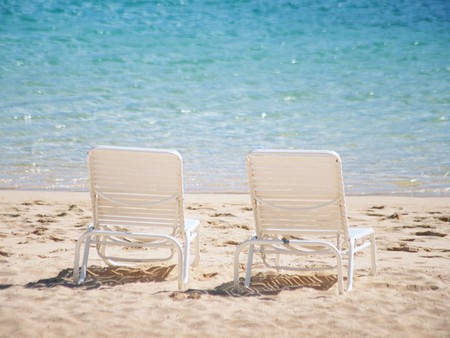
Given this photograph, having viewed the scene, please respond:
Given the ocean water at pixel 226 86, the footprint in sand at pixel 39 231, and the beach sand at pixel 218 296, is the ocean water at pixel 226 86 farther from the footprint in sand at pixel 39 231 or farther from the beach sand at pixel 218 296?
the beach sand at pixel 218 296

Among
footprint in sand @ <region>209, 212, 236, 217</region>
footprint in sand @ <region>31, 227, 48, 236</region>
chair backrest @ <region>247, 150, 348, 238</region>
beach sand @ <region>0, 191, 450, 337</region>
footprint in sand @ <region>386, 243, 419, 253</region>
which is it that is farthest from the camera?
footprint in sand @ <region>209, 212, 236, 217</region>

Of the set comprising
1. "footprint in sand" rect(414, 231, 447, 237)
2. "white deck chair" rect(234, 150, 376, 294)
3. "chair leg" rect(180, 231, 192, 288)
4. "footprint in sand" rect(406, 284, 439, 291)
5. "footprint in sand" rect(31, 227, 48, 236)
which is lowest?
"footprint in sand" rect(414, 231, 447, 237)

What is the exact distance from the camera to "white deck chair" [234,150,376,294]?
191 inches

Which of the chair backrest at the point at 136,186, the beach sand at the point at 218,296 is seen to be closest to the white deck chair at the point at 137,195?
the chair backrest at the point at 136,186

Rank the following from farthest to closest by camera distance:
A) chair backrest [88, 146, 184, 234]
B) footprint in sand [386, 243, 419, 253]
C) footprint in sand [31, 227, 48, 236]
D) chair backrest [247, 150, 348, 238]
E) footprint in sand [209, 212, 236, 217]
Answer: footprint in sand [209, 212, 236, 217] < footprint in sand [31, 227, 48, 236] < footprint in sand [386, 243, 419, 253] < chair backrest [88, 146, 184, 234] < chair backrest [247, 150, 348, 238]

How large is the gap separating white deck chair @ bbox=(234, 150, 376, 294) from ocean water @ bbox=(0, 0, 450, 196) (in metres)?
4.23

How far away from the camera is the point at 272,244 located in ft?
16.5

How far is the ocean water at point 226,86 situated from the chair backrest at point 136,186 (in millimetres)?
4230

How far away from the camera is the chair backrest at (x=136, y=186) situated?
5012 millimetres

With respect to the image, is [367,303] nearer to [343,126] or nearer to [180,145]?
[180,145]

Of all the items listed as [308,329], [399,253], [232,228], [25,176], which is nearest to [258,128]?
[25,176]

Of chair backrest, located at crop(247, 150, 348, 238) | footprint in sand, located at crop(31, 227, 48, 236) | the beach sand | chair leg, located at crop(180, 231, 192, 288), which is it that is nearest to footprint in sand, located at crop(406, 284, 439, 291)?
the beach sand

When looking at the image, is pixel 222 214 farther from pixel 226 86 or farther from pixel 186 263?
pixel 226 86

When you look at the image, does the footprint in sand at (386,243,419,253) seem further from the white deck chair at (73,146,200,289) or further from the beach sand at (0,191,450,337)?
the white deck chair at (73,146,200,289)
